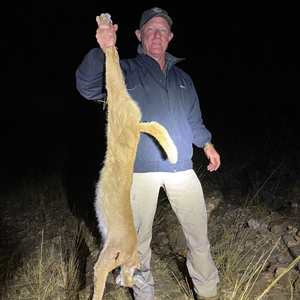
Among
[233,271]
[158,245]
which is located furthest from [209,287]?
[158,245]

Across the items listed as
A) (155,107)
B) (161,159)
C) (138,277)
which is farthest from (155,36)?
(138,277)

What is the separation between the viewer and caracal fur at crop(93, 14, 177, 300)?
127cm

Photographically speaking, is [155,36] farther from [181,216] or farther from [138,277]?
[138,277]

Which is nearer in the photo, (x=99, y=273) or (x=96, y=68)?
(x=99, y=273)

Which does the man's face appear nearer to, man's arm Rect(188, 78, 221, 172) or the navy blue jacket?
the navy blue jacket

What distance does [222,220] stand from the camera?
176 inches

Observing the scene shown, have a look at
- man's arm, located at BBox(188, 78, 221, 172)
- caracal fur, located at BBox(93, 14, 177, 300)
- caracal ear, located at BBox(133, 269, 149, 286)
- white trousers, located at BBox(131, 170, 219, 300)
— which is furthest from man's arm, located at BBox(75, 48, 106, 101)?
caracal ear, located at BBox(133, 269, 149, 286)

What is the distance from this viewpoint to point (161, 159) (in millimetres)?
2295

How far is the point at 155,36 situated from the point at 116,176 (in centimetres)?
155

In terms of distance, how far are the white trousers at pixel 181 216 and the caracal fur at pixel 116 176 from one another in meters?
0.92

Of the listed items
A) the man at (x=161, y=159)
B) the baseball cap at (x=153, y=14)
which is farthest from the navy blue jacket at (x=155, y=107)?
the baseball cap at (x=153, y=14)

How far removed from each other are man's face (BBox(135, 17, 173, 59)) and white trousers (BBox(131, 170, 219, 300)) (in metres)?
1.09

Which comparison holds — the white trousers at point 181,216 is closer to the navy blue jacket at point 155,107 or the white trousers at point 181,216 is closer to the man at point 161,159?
the man at point 161,159

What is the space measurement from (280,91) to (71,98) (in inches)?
369
